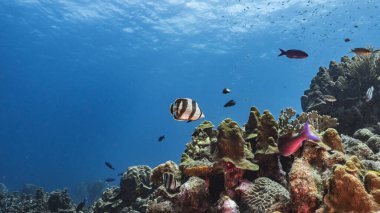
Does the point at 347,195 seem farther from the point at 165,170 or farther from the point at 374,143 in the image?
the point at 374,143

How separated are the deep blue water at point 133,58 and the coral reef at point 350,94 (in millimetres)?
23719

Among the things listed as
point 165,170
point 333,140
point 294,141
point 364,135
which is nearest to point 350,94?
point 364,135

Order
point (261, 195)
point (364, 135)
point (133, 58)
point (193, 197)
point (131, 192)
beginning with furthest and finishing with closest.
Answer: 1. point (133, 58)
2. point (131, 192)
3. point (364, 135)
4. point (193, 197)
5. point (261, 195)

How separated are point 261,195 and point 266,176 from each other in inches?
23.8

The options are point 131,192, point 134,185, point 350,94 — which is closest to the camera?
point 134,185

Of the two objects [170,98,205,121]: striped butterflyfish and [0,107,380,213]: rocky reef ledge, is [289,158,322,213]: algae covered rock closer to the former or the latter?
[0,107,380,213]: rocky reef ledge

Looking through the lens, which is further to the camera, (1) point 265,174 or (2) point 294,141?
(1) point 265,174

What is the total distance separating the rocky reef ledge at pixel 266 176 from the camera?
3.11 meters

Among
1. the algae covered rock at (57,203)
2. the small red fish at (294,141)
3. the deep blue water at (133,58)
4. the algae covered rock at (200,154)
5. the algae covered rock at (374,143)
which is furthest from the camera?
the deep blue water at (133,58)

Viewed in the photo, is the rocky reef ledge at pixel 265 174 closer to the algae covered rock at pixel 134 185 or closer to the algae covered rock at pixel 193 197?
the algae covered rock at pixel 193 197

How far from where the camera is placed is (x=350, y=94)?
1014 cm

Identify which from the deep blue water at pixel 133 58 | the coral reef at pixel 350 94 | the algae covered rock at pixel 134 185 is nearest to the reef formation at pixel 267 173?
the coral reef at pixel 350 94

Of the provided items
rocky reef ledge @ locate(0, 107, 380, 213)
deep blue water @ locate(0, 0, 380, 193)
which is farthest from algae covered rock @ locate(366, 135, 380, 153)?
deep blue water @ locate(0, 0, 380, 193)

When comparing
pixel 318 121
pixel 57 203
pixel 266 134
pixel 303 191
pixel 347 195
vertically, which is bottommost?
pixel 347 195
